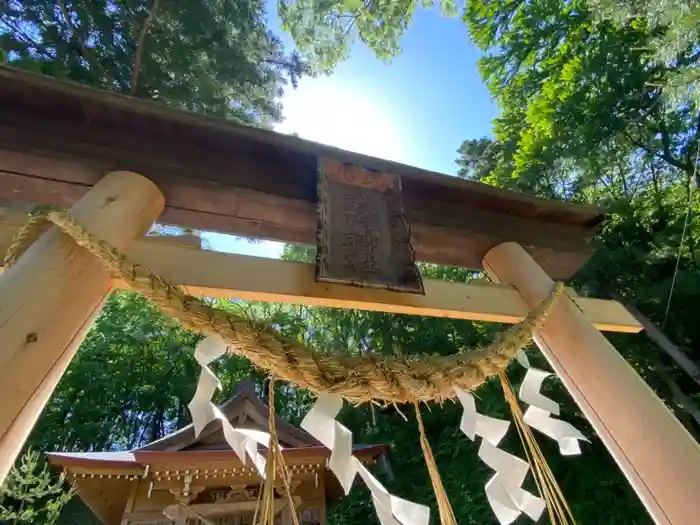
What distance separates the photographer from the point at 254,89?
5098 mm

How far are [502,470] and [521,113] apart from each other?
6.74 meters

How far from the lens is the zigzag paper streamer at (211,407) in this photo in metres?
0.81

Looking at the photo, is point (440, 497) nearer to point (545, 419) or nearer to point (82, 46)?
point (545, 419)

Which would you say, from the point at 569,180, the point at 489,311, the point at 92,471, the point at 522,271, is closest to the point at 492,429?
the point at 489,311

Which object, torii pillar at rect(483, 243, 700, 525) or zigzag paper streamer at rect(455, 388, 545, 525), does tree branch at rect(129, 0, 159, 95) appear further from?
zigzag paper streamer at rect(455, 388, 545, 525)

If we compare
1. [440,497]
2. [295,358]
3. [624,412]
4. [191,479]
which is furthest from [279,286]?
[191,479]

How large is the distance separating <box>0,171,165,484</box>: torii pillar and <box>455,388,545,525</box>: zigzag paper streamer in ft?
2.57

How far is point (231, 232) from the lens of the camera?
4.21 ft

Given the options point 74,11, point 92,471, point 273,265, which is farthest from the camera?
point 74,11

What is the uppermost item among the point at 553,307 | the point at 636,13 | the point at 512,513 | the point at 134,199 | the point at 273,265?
the point at 636,13

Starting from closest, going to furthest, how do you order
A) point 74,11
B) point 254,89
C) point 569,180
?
1. point 74,11
2. point 254,89
3. point 569,180

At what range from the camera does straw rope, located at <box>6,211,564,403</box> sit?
69cm

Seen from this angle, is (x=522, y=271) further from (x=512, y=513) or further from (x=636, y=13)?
(x=636, y=13)

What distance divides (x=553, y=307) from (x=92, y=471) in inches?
159
